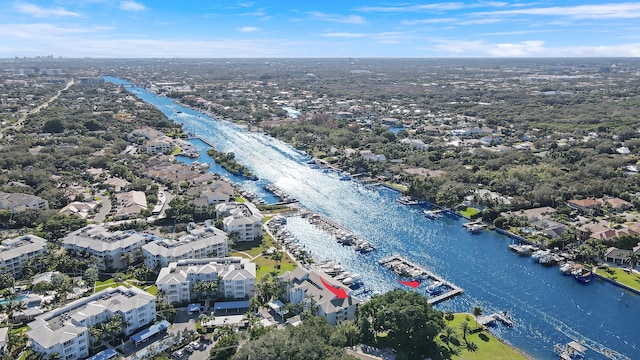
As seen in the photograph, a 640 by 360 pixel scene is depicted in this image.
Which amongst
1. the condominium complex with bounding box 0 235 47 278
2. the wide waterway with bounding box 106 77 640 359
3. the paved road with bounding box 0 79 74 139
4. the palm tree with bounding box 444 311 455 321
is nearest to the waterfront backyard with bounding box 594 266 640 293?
the wide waterway with bounding box 106 77 640 359

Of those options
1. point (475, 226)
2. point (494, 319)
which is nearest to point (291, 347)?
point (494, 319)

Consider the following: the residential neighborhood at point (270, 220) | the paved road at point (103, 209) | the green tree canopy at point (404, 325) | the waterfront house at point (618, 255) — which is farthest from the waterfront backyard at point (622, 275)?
the paved road at point (103, 209)

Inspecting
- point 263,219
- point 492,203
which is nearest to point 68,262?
point 263,219

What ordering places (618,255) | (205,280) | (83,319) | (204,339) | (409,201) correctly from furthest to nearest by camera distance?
(409,201) < (618,255) < (205,280) < (204,339) < (83,319)

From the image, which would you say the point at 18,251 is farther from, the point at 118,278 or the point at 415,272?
the point at 415,272

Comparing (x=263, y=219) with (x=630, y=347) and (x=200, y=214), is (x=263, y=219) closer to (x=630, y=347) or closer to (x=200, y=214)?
(x=200, y=214)

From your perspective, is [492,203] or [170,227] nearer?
[170,227]
